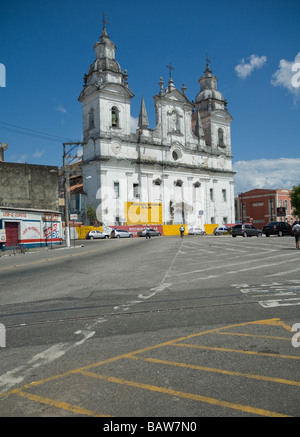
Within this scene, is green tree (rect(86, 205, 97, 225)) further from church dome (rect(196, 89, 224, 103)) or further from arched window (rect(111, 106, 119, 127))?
church dome (rect(196, 89, 224, 103))

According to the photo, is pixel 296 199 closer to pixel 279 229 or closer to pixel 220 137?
pixel 220 137

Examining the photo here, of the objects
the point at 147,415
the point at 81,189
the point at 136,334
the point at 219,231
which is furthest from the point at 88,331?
the point at 81,189

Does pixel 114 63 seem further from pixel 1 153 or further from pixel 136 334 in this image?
pixel 136 334

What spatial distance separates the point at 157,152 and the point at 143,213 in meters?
11.1

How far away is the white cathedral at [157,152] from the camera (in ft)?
177

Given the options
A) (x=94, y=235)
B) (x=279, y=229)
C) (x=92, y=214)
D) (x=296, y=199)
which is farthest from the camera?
(x=296, y=199)

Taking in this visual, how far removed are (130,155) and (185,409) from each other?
55282mm

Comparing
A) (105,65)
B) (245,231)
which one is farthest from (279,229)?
(105,65)

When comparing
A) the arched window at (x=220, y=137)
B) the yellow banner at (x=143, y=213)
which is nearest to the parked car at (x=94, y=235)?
the yellow banner at (x=143, y=213)

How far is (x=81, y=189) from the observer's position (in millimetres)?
58344

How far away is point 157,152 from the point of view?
60344 millimetres

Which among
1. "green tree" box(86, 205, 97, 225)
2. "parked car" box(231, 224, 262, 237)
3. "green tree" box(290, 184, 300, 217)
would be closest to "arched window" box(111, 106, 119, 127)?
"green tree" box(86, 205, 97, 225)

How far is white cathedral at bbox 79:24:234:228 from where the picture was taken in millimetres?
53938

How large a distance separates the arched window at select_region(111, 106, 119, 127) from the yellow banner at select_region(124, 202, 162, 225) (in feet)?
40.3
